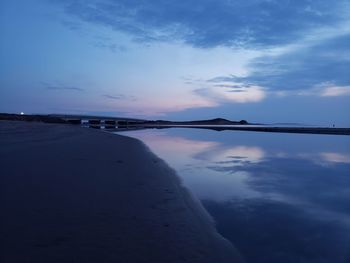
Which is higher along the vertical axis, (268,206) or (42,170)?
(42,170)

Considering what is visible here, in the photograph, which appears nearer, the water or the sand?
the sand

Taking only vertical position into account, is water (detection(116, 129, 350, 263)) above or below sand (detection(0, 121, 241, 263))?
below

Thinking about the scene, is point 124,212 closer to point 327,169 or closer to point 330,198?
point 330,198

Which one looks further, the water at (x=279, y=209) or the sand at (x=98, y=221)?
the water at (x=279, y=209)

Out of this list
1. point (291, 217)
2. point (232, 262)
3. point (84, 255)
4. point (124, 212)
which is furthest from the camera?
point (291, 217)

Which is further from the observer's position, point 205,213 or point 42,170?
point 42,170

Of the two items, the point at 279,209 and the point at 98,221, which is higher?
the point at 98,221

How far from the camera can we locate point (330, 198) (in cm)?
1038

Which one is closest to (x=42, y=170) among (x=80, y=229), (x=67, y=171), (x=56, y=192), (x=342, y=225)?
(x=67, y=171)

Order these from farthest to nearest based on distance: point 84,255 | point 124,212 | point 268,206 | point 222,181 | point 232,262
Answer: point 222,181 < point 268,206 < point 124,212 < point 232,262 < point 84,255

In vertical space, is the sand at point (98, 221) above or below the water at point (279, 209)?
above

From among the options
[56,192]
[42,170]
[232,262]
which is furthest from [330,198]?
[42,170]

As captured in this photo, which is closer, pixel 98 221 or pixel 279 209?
pixel 98 221

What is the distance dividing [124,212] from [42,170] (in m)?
4.38
